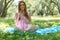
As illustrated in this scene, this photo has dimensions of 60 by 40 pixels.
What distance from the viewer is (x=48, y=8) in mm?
33094

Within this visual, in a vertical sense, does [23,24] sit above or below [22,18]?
below

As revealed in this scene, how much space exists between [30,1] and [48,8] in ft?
10.3

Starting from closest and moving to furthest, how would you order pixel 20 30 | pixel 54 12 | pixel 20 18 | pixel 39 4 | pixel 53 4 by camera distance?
1. pixel 20 30
2. pixel 20 18
3. pixel 39 4
4. pixel 53 4
5. pixel 54 12

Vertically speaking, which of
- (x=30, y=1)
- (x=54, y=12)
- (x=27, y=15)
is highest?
(x=27, y=15)

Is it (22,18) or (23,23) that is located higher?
(22,18)

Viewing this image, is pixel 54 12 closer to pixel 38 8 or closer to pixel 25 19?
pixel 38 8

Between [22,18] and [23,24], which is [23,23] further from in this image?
[22,18]

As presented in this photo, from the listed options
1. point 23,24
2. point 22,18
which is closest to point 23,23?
point 23,24

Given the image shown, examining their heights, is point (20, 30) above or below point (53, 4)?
above

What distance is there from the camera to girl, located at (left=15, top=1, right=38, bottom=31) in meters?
7.47

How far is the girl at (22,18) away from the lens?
7473 mm

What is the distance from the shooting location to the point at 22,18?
25.3 ft

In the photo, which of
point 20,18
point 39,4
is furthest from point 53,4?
point 20,18

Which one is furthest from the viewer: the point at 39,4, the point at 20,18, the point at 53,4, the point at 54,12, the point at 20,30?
the point at 54,12
